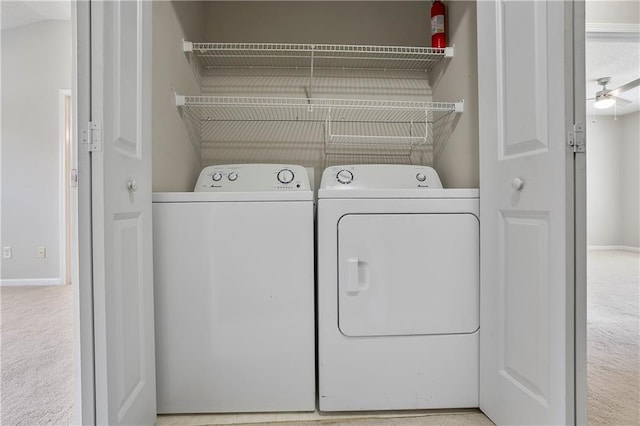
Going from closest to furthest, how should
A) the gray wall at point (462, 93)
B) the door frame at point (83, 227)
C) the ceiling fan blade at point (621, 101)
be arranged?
the door frame at point (83, 227) < the ceiling fan blade at point (621, 101) < the gray wall at point (462, 93)

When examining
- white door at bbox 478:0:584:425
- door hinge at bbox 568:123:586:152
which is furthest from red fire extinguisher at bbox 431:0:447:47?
door hinge at bbox 568:123:586:152

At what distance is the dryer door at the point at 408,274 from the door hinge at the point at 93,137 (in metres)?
0.79

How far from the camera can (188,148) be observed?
1757 mm

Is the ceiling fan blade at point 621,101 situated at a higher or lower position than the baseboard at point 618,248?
higher

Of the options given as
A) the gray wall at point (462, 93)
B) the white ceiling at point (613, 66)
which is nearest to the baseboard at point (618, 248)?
the white ceiling at point (613, 66)

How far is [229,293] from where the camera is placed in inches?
49.3

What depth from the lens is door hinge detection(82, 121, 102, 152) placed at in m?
0.88

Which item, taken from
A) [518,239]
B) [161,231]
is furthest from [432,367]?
[161,231]

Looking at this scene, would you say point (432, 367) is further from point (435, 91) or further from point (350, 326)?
point (435, 91)

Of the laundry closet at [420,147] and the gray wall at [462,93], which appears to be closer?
the laundry closet at [420,147]

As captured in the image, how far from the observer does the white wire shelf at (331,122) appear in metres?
1.96

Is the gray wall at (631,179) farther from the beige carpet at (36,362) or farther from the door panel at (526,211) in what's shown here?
the beige carpet at (36,362)

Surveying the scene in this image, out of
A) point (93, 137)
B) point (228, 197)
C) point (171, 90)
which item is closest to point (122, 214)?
point (93, 137)

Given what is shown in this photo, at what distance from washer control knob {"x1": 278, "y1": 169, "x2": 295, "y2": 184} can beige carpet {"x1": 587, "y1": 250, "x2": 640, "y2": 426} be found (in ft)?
3.99
